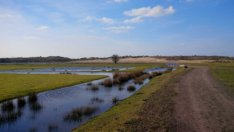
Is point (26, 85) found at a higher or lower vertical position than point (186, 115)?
lower

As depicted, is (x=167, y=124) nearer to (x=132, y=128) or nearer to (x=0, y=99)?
(x=132, y=128)

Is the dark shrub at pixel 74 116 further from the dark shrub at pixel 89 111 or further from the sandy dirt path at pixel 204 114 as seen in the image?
the sandy dirt path at pixel 204 114

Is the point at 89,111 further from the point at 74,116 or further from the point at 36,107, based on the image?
the point at 36,107

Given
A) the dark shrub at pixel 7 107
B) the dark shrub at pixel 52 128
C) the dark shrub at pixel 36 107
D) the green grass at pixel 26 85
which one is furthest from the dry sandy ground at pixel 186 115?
the green grass at pixel 26 85

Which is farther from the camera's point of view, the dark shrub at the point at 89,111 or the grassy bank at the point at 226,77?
the grassy bank at the point at 226,77

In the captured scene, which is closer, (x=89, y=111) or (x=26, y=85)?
(x=89, y=111)

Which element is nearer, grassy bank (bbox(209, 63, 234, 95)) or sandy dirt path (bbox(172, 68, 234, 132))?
sandy dirt path (bbox(172, 68, 234, 132))

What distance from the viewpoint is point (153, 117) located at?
49.4ft

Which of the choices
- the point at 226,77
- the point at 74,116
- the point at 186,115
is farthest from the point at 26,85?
the point at 226,77

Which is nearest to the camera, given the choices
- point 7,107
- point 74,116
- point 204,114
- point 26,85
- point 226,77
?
point 204,114

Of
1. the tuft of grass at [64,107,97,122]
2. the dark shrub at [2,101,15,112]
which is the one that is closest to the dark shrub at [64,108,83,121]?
the tuft of grass at [64,107,97,122]

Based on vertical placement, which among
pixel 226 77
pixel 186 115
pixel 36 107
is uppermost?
pixel 186 115

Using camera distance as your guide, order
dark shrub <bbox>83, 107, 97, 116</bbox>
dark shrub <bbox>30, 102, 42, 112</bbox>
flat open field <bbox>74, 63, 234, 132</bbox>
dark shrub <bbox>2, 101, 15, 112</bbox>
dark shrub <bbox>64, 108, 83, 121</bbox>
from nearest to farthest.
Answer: flat open field <bbox>74, 63, 234, 132</bbox> → dark shrub <bbox>64, 108, 83, 121</bbox> → dark shrub <bbox>83, 107, 97, 116</bbox> → dark shrub <bbox>2, 101, 15, 112</bbox> → dark shrub <bbox>30, 102, 42, 112</bbox>

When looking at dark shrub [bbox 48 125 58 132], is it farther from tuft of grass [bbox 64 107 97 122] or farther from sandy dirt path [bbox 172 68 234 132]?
sandy dirt path [bbox 172 68 234 132]
